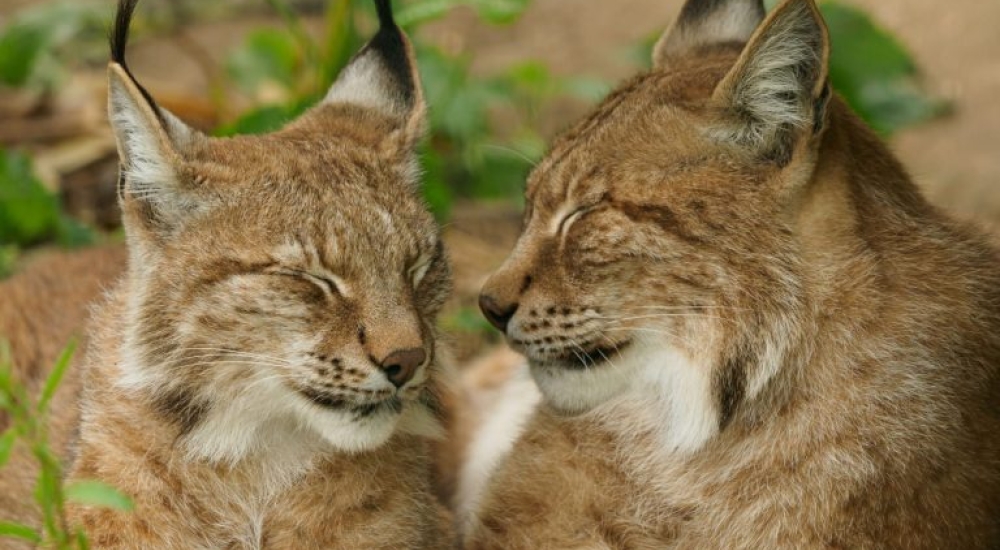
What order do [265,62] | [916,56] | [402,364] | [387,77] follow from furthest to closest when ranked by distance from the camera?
[916,56] < [265,62] < [387,77] < [402,364]

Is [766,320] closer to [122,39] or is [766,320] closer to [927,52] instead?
[122,39]

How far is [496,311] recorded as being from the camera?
14.2ft

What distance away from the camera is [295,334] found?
3.99 metres

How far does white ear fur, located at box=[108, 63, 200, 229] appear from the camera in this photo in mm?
3990

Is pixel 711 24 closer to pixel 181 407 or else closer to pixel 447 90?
pixel 181 407

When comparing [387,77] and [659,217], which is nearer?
[659,217]

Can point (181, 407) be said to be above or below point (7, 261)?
above

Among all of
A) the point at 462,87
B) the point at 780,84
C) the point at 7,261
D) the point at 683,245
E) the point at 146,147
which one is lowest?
the point at 7,261

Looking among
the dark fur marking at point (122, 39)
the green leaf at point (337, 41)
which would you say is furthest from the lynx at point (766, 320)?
the green leaf at point (337, 41)

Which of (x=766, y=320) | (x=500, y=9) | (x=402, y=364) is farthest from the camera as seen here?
(x=500, y=9)

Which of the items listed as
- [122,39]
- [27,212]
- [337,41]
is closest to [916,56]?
[337,41]

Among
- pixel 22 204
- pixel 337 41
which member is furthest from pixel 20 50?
pixel 337 41

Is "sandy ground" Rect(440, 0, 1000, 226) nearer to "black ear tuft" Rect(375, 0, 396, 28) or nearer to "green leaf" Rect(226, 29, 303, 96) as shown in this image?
"green leaf" Rect(226, 29, 303, 96)

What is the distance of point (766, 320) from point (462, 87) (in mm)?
3970
